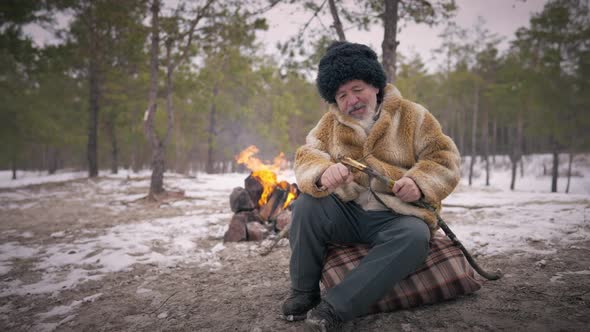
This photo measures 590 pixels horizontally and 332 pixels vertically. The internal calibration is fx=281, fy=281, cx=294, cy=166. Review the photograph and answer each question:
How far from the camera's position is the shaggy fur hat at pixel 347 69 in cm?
215

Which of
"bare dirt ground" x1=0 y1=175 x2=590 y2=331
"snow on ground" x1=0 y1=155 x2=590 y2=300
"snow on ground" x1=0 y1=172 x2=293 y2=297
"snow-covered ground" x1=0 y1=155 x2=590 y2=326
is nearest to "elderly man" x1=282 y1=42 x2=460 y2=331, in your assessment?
"bare dirt ground" x1=0 y1=175 x2=590 y2=331

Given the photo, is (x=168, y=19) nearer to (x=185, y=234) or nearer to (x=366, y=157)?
(x=185, y=234)

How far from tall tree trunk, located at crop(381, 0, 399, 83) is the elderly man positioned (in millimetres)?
4802

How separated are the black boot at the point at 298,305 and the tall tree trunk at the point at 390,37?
590 centimetres

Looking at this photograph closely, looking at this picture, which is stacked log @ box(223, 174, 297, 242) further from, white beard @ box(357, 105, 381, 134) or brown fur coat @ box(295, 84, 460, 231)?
white beard @ box(357, 105, 381, 134)

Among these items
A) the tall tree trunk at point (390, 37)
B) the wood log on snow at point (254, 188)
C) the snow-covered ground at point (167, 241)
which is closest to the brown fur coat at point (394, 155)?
the snow-covered ground at point (167, 241)

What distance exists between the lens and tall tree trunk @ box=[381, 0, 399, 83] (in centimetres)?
662

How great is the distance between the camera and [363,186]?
211 cm

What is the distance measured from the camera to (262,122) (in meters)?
28.0

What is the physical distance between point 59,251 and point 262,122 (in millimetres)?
24431

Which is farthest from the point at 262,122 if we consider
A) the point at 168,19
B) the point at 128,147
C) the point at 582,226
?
the point at 582,226

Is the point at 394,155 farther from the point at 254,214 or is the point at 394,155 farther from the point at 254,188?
the point at 254,188

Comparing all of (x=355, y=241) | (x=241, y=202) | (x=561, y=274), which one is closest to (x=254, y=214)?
(x=241, y=202)

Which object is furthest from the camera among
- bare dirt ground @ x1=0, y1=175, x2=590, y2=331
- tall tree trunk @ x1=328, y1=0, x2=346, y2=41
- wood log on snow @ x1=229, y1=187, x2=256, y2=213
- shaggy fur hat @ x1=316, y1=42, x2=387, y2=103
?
tall tree trunk @ x1=328, y1=0, x2=346, y2=41
